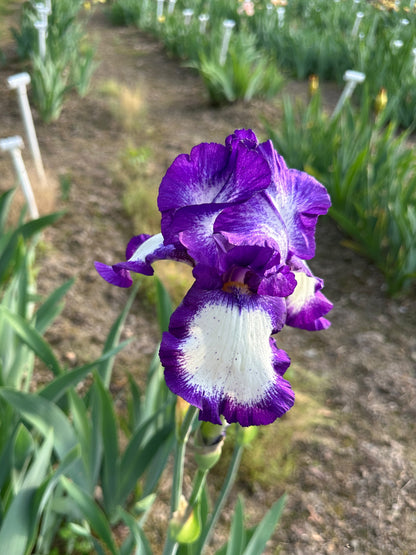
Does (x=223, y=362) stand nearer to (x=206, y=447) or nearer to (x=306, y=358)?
(x=206, y=447)

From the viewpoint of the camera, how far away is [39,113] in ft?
12.4

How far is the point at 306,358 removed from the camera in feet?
6.82

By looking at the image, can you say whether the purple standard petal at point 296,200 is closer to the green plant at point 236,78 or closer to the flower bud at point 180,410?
the flower bud at point 180,410

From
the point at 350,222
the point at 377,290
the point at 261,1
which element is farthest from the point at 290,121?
the point at 261,1

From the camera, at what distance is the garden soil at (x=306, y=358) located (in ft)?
4.96

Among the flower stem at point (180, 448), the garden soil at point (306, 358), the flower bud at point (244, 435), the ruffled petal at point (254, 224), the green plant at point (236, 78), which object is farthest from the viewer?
the green plant at point (236, 78)

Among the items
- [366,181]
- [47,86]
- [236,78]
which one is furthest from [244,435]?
[236,78]

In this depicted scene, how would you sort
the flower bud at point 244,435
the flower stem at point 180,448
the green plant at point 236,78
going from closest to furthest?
the flower stem at point 180,448, the flower bud at point 244,435, the green plant at point 236,78

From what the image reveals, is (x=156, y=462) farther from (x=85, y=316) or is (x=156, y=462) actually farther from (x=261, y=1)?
(x=261, y=1)

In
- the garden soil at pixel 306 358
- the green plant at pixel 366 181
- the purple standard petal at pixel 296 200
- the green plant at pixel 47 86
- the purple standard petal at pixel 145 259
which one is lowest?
the garden soil at pixel 306 358

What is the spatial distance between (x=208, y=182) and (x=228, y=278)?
0.13m

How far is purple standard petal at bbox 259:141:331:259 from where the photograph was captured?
65cm

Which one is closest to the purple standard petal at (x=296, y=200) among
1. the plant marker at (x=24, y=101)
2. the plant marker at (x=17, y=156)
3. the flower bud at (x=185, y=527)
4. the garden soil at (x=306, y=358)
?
the flower bud at (x=185, y=527)

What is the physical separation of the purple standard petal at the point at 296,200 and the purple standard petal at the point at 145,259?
0.48 ft
